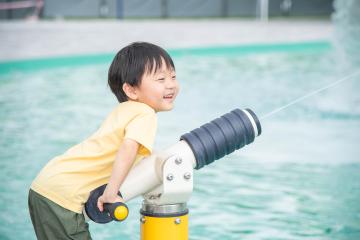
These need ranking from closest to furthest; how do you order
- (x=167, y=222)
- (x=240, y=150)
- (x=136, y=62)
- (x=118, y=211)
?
1. (x=118, y=211)
2. (x=167, y=222)
3. (x=136, y=62)
4. (x=240, y=150)

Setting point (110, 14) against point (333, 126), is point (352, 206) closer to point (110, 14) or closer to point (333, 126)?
point (333, 126)

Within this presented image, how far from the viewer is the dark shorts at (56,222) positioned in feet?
7.59

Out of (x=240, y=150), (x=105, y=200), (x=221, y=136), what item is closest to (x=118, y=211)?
(x=105, y=200)

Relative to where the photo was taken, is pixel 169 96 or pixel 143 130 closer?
pixel 143 130

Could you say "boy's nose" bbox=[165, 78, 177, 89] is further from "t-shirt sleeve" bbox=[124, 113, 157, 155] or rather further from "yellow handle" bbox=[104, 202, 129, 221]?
"yellow handle" bbox=[104, 202, 129, 221]

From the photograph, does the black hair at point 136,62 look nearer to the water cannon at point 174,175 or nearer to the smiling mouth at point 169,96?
the smiling mouth at point 169,96

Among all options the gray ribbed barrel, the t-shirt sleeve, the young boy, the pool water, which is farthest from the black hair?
the pool water

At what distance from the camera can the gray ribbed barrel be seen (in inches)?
86.4

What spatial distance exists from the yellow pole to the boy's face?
325mm

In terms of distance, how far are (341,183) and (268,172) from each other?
47 cm

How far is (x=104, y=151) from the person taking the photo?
231cm

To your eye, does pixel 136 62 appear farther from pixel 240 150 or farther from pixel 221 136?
pixel 240 150

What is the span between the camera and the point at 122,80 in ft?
7.80

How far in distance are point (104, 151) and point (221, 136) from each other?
37 cm
